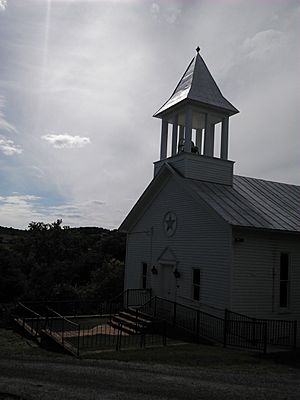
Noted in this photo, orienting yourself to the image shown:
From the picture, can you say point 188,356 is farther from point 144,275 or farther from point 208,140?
point 208,140

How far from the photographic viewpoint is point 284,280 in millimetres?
18156

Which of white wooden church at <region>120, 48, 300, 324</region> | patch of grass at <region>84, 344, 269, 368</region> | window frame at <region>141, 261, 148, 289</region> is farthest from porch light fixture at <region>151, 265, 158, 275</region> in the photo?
patch of grass at <region>84, 344, 269, 368</region>

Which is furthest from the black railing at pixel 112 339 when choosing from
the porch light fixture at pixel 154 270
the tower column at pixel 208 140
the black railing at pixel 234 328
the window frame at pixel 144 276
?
the tower column at pixel 208 140

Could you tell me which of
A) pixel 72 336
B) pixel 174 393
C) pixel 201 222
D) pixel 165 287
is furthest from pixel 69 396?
pixel 165 287

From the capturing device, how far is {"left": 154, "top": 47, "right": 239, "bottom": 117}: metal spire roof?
21031 millimetres

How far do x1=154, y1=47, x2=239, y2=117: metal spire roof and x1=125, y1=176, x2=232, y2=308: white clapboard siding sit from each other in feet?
12.9

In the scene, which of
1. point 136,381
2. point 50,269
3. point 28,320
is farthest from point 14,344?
point 50,269

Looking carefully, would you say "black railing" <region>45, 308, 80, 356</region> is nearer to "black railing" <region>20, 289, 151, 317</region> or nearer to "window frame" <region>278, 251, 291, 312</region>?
"black railing" <region>20, 289, 151, 317</region>

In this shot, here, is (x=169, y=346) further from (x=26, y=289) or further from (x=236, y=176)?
(x=26, y=289)

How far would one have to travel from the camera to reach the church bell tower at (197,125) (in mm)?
20453

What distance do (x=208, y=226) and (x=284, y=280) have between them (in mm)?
3823

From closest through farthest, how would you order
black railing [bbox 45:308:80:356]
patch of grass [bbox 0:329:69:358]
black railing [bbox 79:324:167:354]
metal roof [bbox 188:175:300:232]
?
patch of grass [bbox 0:329:69:358] → black railing [bbox 45:308:80:356] → black railing [bbox 79:324:167:354] → metal roof [bbox 188:175:300:232]

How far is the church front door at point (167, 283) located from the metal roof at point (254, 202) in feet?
13.3

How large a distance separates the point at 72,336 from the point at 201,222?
22.6 feet
